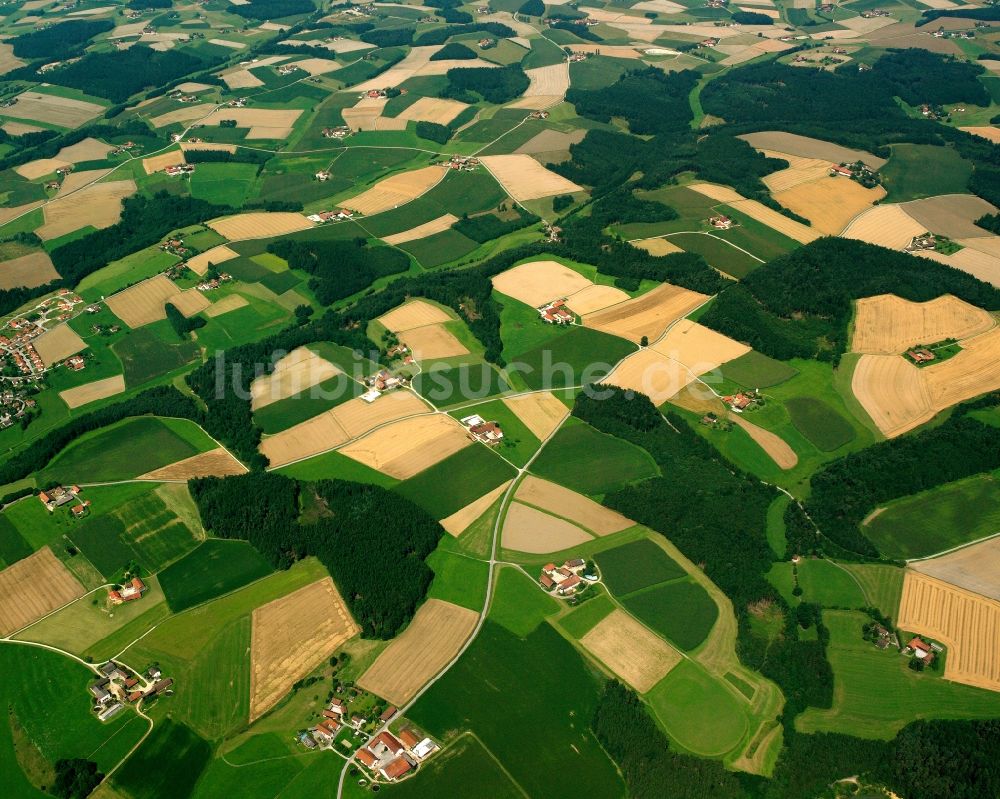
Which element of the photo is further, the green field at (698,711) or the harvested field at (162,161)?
the harvested field at (162,161)

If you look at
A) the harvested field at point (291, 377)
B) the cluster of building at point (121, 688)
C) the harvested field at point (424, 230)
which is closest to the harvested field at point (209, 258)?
the harvested field at point (424, 230)

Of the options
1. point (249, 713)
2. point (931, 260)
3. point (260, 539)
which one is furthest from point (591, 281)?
point (249, 713)

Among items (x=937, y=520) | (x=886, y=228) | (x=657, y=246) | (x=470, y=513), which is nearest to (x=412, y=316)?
(x=470, y=513)

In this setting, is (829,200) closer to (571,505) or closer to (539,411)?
(539,411)

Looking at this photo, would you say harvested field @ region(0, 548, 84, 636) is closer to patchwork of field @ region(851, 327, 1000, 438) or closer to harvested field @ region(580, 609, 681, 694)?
harvested field @ region(580, 609, 681, 694)

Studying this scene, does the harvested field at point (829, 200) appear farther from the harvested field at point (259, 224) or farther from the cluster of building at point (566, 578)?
the cluster of building at point (566, 578)

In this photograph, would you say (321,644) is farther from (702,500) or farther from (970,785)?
(970,785)

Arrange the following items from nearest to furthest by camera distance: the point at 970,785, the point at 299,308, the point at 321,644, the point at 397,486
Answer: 1. the point at 970,785
2. the point at 321,644
3. the point at 397,486
4. the point at 299,308
